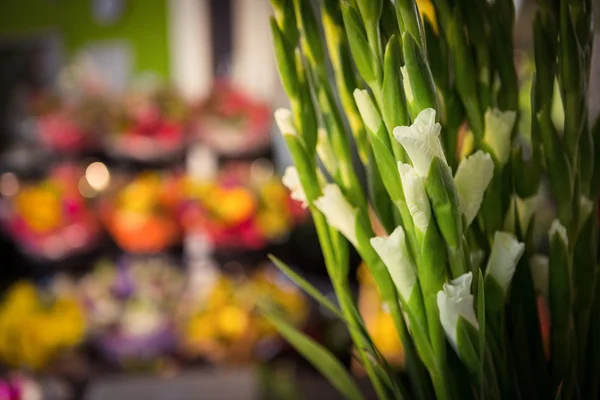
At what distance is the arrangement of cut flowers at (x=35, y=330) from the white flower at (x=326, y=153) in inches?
46.2

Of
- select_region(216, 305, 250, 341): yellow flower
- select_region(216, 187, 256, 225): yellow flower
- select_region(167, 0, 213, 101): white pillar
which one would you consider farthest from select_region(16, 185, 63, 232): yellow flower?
select_region(167, 0, 213, 101): white pillar

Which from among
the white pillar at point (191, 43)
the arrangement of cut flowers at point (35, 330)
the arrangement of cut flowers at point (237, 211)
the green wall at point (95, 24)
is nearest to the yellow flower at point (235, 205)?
the arrangement of cut flowers at point (237, 211)

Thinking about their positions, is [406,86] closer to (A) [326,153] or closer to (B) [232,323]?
(A) [326,153]

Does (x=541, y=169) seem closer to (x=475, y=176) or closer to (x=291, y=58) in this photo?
(x=475, y=176)

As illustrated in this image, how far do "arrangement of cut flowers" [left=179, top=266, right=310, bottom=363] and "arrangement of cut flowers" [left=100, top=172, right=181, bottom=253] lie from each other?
38 cm

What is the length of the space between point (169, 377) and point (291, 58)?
2.36 ft

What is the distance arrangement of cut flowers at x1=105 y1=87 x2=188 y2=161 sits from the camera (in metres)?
2.24

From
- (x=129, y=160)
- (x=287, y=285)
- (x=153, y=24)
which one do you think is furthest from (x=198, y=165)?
(x=153, y=24)

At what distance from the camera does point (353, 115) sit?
45 centimetres

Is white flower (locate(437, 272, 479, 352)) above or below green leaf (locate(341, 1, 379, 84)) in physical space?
below

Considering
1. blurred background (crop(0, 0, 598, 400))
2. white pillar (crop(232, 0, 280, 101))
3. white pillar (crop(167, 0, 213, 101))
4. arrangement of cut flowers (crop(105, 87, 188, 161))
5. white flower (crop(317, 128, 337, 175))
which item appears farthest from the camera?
white pillar (crop(167, 0, 213, 101))

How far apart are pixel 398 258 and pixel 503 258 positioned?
3.0 inches

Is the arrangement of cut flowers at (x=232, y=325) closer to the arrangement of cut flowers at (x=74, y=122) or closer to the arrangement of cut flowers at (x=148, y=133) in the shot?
the arrangement of cut flowers at (x=148, y=133)

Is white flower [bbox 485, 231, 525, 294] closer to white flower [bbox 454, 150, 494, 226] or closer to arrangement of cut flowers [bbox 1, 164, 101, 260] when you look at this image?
white flower [bbox 454, 150, 494, 226]
